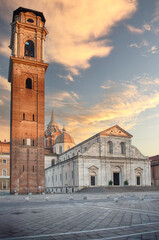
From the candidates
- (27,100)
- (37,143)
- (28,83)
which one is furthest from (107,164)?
(28,83)

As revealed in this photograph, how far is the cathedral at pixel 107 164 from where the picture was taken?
47156 millimetres

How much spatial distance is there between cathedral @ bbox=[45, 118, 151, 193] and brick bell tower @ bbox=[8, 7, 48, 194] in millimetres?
9168

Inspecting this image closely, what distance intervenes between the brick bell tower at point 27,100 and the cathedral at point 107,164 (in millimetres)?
9168

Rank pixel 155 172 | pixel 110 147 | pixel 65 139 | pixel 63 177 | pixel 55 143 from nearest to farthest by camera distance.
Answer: pixel 110 147 < pixel 63 177 < pixel 155 172 < pixel 65 139 < pixel 55 143

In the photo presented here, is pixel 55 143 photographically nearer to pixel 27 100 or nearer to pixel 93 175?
pixel 93 175

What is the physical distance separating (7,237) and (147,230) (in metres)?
4.13

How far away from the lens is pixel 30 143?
4131cm

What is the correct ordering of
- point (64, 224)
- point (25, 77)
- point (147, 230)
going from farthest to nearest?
point (25, 77)
point (64, 224)
point (147, 230)

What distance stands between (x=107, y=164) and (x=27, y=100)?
20.4m

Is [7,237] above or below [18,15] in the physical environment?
below

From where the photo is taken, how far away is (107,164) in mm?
49312

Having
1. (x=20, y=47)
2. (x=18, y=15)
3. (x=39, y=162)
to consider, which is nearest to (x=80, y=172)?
(x=39, y=162)

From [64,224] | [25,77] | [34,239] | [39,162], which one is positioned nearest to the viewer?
[34,239]

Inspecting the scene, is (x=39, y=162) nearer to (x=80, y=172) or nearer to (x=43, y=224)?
(x=80, y=172)
